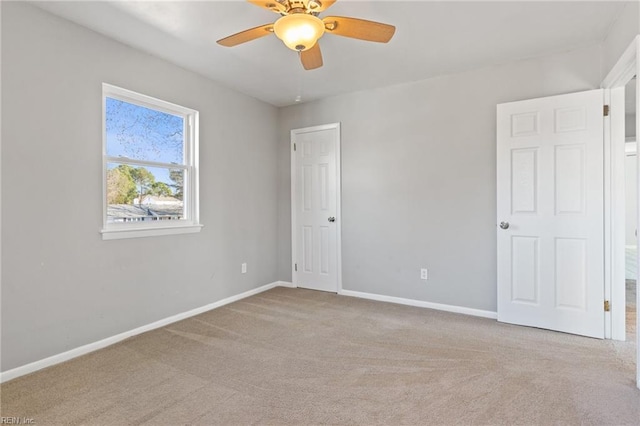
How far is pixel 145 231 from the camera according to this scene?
2938 millimetres

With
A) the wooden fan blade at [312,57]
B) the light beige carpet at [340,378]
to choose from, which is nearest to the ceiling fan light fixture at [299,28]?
the wooden fan blade at [312,57]

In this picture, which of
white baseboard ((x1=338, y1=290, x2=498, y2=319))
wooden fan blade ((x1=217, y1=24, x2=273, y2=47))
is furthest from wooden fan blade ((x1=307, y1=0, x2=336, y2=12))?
white baseboard ((x1=338, y1=290, x2=498, y2=319))

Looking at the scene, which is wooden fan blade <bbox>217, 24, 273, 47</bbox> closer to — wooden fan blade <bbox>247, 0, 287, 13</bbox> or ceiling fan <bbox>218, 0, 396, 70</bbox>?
ceiling fan <bbox>218, 0, 396, 70</bbox>

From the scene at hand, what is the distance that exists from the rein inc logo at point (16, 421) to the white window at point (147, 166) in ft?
4.18

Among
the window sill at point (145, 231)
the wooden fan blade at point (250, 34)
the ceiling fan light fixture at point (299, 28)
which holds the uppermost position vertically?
the wooden fan blade at point (250, 34)

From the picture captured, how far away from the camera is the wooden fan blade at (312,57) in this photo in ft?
6.93

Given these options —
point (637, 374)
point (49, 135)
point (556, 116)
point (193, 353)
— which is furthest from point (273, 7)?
point (637, 374)

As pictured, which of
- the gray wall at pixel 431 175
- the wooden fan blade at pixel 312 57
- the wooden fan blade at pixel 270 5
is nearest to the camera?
the wooden fan blade at pixel 270 5

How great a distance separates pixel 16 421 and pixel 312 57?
2667 millimetres

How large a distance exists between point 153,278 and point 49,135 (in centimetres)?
140

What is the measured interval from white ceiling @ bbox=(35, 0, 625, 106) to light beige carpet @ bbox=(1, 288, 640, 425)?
8.11 ft

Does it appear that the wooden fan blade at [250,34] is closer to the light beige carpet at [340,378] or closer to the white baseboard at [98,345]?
the light beige carpet at [340,378]

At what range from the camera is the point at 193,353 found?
2525 millimetres

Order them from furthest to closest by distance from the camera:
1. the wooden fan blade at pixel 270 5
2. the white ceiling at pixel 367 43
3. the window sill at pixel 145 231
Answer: the window sill at pixel 145 231 < the white ceiling at pixel 367 43 < the wooden fan blade at pixel 270 5
